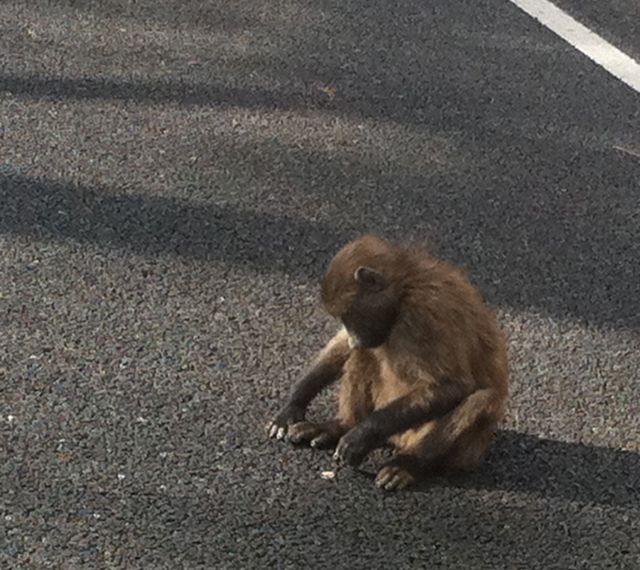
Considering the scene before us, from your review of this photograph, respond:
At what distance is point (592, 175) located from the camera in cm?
695

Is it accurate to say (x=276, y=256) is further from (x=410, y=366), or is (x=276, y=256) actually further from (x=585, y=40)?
(x=585, y=40)

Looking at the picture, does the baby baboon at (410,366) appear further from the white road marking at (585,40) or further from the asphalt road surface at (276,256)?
the white road marking at (585,40)

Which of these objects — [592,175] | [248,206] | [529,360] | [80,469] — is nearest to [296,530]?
[80,469]

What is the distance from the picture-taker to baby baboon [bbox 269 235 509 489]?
469cm

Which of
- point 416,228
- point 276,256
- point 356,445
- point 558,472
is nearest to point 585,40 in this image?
point 416,228

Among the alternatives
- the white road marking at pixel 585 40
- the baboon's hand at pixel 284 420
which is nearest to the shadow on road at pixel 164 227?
the baboon's hand at pixel 284 420

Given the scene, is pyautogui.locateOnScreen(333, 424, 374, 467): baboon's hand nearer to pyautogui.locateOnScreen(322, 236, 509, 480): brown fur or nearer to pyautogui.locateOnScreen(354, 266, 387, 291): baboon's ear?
pyautogui.locateOnScreen(322, 236, 509, 480): brown fur

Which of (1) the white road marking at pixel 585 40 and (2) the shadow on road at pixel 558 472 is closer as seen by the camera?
A: (2) the shadow on road at pixel 558 472

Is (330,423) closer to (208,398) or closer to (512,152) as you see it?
(208,398)

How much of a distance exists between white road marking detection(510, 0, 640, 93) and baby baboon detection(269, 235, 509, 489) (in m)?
3.34

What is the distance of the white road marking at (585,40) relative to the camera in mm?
8023

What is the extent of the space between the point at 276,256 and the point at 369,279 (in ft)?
4.65

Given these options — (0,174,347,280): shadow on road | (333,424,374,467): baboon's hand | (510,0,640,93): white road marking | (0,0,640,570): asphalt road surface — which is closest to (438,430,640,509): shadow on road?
(0,0,640,570): asphalt road surface

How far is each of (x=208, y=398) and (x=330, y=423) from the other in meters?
0.41
